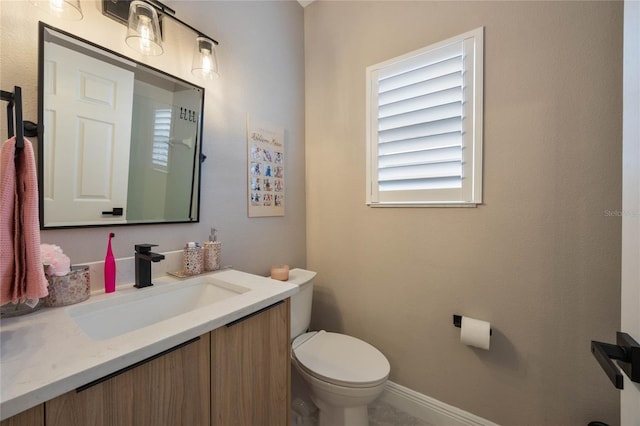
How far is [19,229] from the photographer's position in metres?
0.64

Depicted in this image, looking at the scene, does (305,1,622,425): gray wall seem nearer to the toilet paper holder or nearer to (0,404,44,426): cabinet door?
the toilet paper holder

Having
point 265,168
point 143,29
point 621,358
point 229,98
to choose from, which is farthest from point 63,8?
point 621,358

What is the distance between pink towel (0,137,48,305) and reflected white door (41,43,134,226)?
0.30 metres

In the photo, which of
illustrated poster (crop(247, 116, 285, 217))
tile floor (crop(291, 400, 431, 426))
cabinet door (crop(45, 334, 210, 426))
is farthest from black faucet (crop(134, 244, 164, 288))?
tile floor (crop(291, 400, 431, 426))

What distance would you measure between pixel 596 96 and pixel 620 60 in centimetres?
14

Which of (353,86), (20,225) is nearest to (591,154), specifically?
(353,86)

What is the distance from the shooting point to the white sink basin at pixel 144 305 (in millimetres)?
826

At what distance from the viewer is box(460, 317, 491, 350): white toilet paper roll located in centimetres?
124

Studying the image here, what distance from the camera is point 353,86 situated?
1.72 metres

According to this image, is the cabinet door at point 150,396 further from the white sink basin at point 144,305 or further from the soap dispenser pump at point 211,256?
the soap dispenser pump at point 211,256

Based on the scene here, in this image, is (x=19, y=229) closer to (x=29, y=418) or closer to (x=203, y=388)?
(x=29, y=418)

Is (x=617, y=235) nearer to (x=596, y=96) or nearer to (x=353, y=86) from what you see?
(x=596, y=96)

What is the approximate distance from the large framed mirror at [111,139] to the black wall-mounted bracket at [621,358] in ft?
4.84

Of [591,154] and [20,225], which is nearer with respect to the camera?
[20,225]
